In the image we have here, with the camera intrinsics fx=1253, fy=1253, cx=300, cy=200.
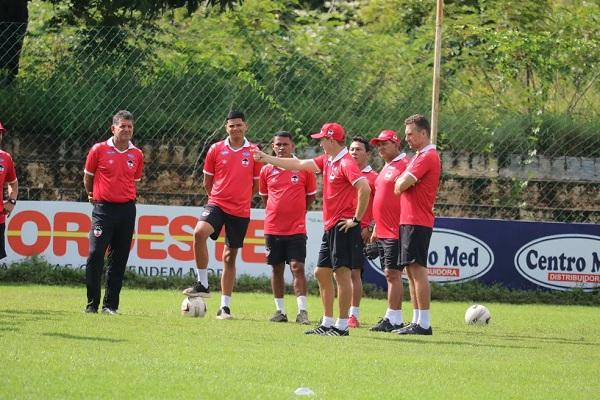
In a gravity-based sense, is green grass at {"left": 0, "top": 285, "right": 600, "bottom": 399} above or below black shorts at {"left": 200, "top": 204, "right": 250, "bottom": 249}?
below

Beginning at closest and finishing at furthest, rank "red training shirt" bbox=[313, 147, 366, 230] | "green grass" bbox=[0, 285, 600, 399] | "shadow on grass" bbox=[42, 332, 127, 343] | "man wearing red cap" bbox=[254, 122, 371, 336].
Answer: "green grass" bbox=[0, 285, 600, 399] → "shadow on grass" bbox=[42, 332, 127, 343] → "man wearing red cap" bbox=[254, 122, 371, 336] → "red training shirt" bbox=[313, 147, 366, 230]

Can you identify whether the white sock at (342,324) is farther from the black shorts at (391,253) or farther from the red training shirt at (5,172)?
the red training shirt at (5,172)

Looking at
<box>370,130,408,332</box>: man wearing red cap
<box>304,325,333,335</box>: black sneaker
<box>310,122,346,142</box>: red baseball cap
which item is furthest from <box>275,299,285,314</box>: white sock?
<box>310,122,346,142</box>: red baseball cap

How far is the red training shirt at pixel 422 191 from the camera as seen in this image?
45.4 feet

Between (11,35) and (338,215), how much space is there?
32.6ft

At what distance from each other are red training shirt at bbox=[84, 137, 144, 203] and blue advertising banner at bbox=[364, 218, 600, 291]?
21.1ft

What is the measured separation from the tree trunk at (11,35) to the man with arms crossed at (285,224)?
731 cm

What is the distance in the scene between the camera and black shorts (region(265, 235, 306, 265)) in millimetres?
15523

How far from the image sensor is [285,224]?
15594mm

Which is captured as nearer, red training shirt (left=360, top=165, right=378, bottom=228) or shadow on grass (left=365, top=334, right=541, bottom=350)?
shadow on grass (left=365, top=334, right=541, bottom=350)

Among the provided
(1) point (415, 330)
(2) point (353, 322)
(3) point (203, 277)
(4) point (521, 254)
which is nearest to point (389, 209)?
(2) point (353, 322)

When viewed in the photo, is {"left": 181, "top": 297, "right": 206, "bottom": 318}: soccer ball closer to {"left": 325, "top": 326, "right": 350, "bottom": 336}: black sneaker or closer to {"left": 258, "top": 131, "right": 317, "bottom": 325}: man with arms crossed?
{"left": 258, "top": 131, "right": 317, "bottom": 325}: man with arms crossed

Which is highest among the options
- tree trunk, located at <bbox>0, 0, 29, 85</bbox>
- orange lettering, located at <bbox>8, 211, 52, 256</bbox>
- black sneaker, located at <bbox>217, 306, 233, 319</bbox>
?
tree trunk, located at <bbox>0, 0, 29, 85</bbox>

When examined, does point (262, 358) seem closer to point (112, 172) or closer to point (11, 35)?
point (112, 172)
